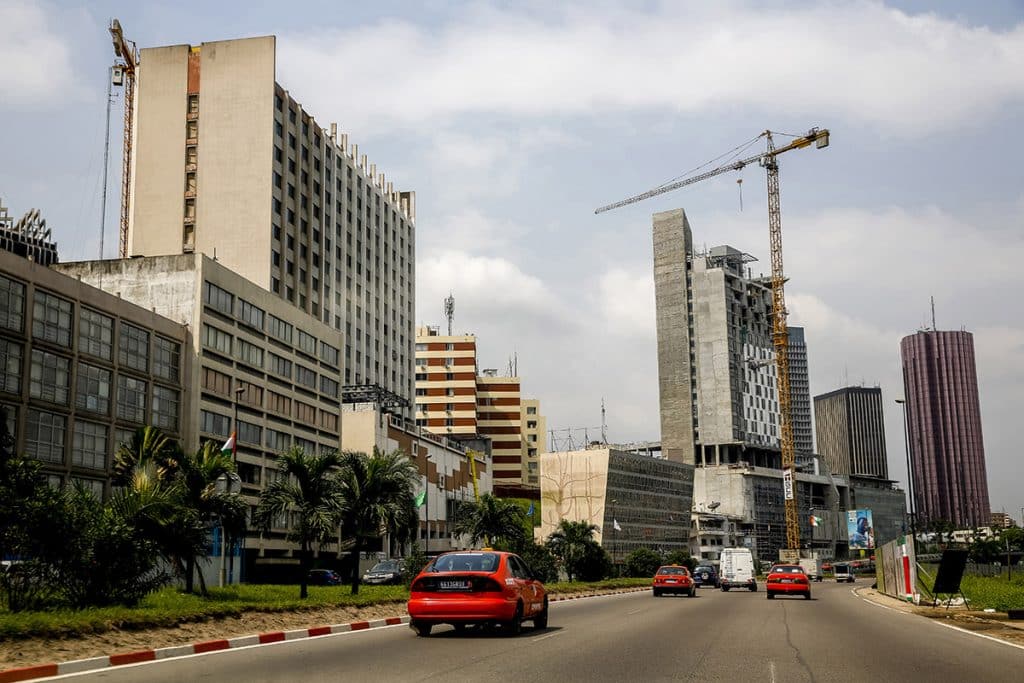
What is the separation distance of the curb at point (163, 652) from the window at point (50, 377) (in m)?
33.0

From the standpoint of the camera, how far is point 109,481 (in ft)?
177

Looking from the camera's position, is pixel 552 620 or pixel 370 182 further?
pixel 370 182

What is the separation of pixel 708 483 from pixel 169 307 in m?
136

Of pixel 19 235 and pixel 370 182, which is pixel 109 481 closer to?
pixel 19 235

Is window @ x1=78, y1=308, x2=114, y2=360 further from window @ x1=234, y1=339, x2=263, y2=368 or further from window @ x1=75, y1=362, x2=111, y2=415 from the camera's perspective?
window @ x1=234, y1=339, x2=263, y2=368

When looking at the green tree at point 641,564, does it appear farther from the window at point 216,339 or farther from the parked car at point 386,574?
the window at point 216,339

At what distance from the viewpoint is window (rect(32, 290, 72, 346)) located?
1935 inches

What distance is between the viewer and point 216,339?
213ft

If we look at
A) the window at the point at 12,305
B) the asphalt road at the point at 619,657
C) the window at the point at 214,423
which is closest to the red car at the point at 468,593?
the asphalt road at the point at 619,657

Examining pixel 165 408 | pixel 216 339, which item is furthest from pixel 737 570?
pixel 216 339

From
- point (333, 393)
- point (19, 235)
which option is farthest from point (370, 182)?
point (19, 235)

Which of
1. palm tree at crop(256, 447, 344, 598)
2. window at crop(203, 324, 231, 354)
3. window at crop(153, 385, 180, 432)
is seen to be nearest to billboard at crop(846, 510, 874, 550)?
window at crop(203, 324, 231, 354)

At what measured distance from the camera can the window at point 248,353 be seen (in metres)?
68.0

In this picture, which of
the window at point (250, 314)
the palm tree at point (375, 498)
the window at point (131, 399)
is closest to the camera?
the palm tree at point (375, 498)
